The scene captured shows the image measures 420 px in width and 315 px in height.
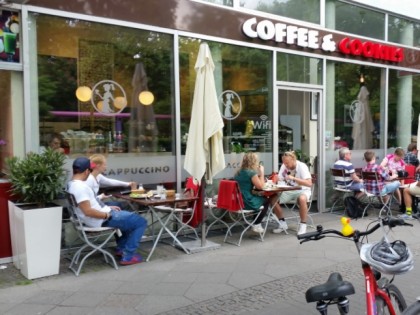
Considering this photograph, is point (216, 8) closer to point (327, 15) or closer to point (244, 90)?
point (244, 90)

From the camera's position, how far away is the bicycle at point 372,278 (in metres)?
2.34

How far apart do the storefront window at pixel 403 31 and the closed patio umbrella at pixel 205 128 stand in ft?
20.4

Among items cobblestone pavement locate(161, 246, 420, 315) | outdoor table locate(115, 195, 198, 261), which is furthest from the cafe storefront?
cobblestone pavement locate(161, 246, 420, 315)

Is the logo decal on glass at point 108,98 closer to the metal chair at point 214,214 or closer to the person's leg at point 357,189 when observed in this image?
the metal chair at point 214,214

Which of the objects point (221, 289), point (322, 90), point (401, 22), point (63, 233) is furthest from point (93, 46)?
point (401, 22)

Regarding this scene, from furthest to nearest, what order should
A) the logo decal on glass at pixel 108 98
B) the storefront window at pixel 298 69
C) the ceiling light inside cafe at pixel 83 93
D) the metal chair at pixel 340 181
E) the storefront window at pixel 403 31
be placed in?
the storefront window at pixel 403 31
the metal chair at pixel 340 181
the storefront window at pixel 298 69
the logo decal on glass at pixel 108 98
the ceiling light inside cafe at pixel 83 93

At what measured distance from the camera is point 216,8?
7.20 metres

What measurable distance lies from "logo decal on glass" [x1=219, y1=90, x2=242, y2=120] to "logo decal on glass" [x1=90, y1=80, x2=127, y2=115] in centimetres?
176

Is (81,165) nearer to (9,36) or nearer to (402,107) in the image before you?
(9,36)

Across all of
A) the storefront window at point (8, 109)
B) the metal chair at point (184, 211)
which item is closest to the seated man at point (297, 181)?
the metal chair at point (184, 211)

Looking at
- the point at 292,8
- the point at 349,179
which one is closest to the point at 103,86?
the point at 292,8

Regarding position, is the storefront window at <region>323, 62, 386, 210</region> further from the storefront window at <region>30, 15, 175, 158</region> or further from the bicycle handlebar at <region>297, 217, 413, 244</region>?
the bicycle handlebar at <region>297, 217, 413, 244</region>

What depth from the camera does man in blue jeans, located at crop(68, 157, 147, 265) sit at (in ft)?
16.3

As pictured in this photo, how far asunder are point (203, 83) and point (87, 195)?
6.64 ft
